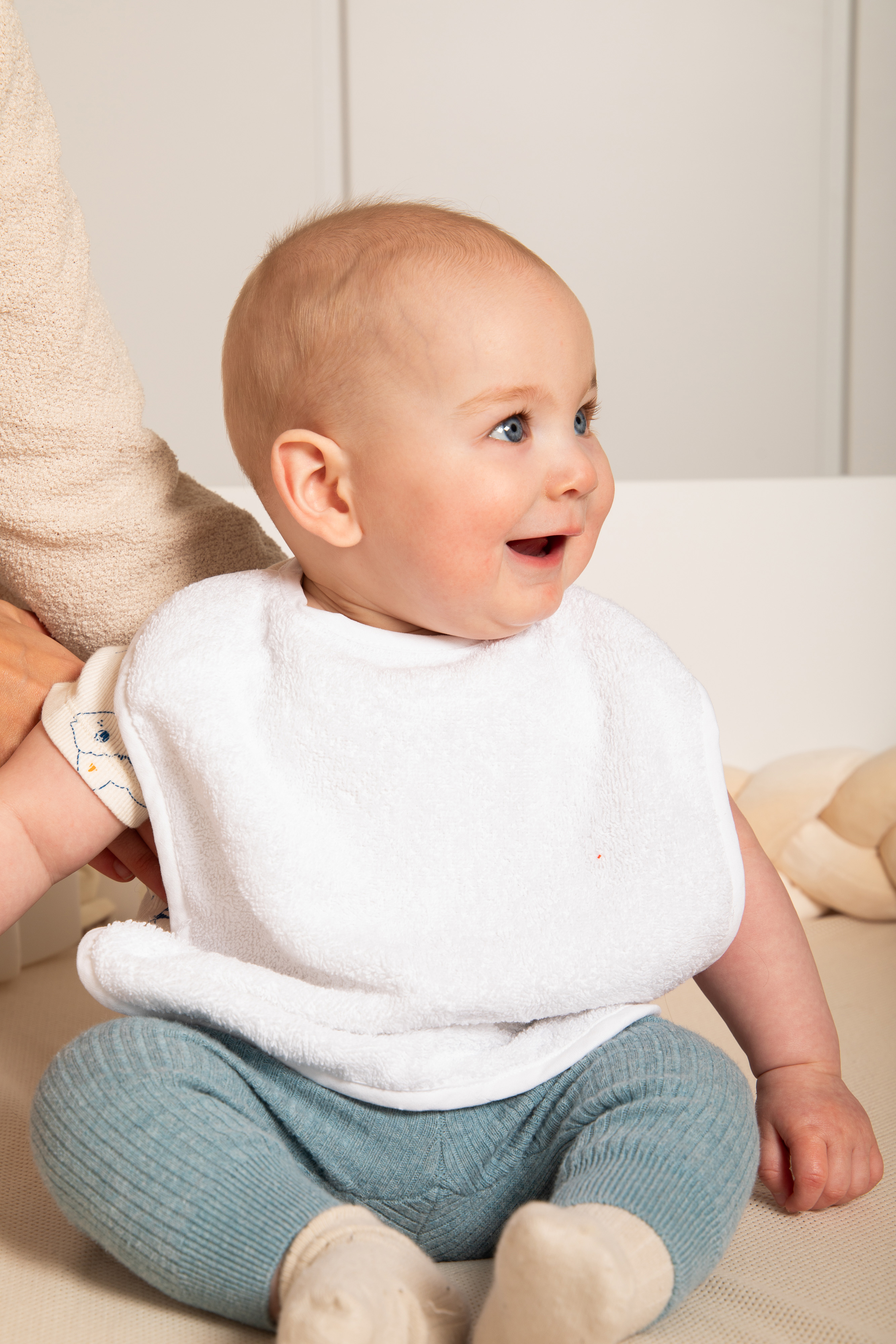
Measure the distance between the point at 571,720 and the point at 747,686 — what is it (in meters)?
0.82

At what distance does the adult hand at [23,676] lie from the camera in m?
0.69

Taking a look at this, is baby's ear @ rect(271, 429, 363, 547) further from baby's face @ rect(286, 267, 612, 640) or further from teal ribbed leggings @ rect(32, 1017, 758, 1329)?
teal ribbed leggings @ rect(32, 1017, 758, 1329)

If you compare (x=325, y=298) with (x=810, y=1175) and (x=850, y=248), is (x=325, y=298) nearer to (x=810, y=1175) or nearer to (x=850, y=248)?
(x=810, y=1175)

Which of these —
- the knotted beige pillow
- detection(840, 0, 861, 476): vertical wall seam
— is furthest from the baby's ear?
detection(840, 0, 861, 476): vertical wall seam

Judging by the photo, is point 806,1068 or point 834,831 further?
point 834,831

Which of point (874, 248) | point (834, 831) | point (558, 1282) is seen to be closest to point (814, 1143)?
point (558, 1282)

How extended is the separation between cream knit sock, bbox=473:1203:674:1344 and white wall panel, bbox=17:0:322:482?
2.03 meters

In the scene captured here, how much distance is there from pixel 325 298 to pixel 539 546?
0.19 meters

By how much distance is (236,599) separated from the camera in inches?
27.8

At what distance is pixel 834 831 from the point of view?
126 centimetres

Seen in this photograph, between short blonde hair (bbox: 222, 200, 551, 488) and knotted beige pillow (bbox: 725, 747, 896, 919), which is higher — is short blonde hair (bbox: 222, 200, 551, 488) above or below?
above

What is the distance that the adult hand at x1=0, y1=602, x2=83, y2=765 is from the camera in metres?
0.69

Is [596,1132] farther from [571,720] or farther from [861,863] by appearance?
[861,863]

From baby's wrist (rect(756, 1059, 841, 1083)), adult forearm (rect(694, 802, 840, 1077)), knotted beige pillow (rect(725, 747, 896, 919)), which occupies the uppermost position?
adult forearm (rect(694, 802, 840, 1077))
